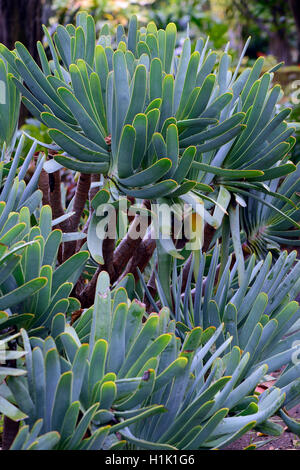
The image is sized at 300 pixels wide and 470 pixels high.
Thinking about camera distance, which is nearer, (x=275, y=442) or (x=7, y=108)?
(x=7, y=108)

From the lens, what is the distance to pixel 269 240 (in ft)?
5.26

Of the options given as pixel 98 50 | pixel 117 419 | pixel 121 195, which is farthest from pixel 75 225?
pixel 117 419

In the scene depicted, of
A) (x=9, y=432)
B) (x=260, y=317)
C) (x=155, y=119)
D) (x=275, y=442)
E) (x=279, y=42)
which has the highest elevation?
(x=279, y=42)

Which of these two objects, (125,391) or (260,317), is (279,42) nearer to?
(260,317)

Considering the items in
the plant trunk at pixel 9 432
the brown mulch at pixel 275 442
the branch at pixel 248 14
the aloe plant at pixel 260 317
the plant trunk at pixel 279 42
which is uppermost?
the branch at pixel 248 14

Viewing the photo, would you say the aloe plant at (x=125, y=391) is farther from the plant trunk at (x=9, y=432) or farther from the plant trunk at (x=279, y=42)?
the plant trunk at (x=279, y=42)

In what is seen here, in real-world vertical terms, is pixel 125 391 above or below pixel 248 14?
below

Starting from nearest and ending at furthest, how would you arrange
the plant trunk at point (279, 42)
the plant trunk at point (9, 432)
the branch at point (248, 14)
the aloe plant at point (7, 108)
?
1. the plant trunk at point (9, 432)
2. the aloe plant at point (7, 108)
3. the branch at point (248, 14)
4. the plant trunk at point (279, 42)

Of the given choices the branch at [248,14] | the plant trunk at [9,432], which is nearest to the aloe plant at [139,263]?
the plant trunk at [9,432]

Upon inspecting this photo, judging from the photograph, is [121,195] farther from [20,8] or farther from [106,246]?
[20,8]

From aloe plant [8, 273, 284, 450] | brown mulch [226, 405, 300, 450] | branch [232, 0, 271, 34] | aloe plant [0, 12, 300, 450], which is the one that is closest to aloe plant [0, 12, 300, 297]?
aloe plant [0, 12, 300, 450]

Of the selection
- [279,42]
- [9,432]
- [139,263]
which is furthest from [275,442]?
[279,42]

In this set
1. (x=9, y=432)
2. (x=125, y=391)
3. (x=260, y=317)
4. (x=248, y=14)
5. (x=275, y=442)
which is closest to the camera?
(x=125, y=391)

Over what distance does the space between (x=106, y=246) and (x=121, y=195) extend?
200 millimetres
